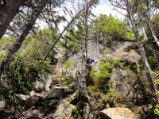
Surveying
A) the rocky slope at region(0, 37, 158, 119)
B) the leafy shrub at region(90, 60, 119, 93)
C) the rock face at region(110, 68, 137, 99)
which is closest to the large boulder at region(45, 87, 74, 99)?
the rocky slope at region(0, 37, 158, 119)

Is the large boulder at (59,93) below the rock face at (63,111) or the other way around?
the other way around

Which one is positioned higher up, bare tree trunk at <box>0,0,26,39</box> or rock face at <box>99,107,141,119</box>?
bare tree trunk at <box>0,0,26,39</box>

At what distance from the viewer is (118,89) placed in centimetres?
1463

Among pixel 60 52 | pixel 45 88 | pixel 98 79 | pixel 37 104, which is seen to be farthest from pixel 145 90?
pixel 60 52

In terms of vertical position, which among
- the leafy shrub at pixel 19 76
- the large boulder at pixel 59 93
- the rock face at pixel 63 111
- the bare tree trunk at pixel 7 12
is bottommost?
the rock face at pixel 63 111

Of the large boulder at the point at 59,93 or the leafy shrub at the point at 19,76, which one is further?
the large boulder at the point at 59,93

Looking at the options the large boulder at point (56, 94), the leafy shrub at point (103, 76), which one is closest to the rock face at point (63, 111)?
the large boulder at point (56, 94)

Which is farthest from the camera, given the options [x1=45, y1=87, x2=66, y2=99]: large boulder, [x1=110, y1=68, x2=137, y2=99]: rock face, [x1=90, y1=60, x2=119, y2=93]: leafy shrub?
[x1=45, y1=87, x2=66, y2=99]: large boulder

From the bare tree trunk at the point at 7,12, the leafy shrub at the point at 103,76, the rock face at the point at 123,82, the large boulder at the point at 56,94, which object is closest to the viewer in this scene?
the bare tree trunk at the point at 7,12

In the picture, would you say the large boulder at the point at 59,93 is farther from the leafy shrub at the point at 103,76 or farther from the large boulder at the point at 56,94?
the leafy shrub at the point at 103,76

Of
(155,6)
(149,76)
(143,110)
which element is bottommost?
(143,110)

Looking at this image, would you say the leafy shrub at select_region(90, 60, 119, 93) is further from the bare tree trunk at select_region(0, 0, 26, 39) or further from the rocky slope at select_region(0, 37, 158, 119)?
the bare tree trunk at select_region(0, 0, 26, 39)

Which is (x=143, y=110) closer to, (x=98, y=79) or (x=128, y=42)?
(x=98, y=79)

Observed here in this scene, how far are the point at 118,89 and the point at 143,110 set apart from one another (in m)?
2.52
